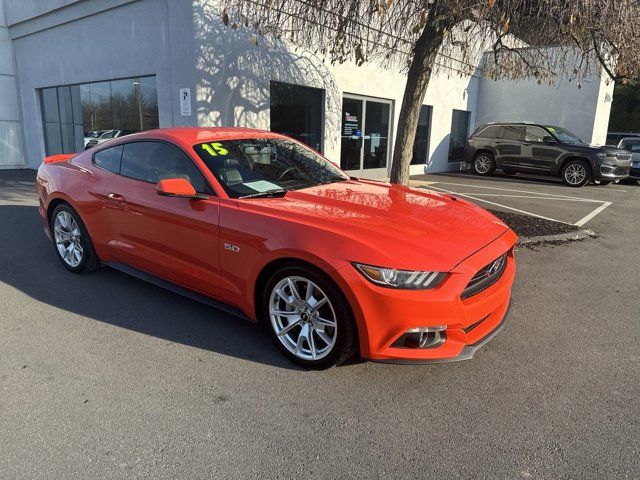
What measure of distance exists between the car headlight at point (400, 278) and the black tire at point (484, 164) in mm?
14257

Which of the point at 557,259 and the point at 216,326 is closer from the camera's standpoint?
the point at 216,326

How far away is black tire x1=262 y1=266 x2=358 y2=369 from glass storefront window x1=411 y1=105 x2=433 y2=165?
13358 millimetres

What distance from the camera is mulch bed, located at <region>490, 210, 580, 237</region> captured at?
23.2ft

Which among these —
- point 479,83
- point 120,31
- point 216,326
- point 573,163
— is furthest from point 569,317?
point 479,83

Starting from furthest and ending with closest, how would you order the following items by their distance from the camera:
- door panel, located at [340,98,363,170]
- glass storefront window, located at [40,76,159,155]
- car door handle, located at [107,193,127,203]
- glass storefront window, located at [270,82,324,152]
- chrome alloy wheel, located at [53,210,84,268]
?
door panel, located at [340,98,363,170], glass storefront window, located at [270,82,324,152], glass storefront window, located at [40,76,159,155], chrome alloy wheel, located at [53,210,84,268], car door handle, located at [107,193,127,203]

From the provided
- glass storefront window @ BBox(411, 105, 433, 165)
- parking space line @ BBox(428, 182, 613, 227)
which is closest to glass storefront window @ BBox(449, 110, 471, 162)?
glass storefront window @ BBox(411, 105, 433, 165)

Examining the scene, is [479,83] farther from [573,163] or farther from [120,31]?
[120,31]

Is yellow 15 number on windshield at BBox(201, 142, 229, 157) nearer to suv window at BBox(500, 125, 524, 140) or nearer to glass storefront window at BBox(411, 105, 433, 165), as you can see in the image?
glass storefront window at BBox(411, 105, 433, 165)

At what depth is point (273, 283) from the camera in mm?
3158

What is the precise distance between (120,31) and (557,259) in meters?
9.83

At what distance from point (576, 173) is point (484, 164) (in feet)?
10.2

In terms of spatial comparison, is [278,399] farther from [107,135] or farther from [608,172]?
[608,172]

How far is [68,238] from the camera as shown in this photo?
4.96 metres

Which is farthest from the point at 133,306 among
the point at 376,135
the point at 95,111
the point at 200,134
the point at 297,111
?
the point at 376,135
